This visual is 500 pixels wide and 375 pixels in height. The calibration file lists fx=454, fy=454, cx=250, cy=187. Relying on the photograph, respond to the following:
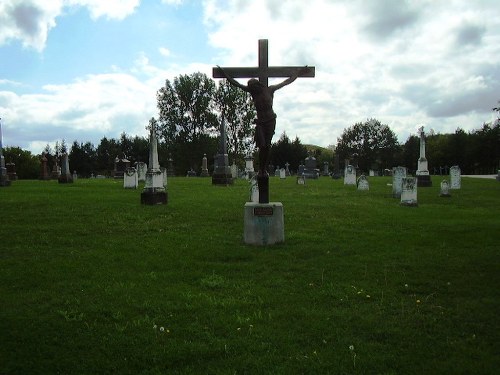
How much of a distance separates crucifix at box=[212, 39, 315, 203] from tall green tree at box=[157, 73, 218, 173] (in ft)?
180

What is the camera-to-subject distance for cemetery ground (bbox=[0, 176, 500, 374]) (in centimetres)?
391

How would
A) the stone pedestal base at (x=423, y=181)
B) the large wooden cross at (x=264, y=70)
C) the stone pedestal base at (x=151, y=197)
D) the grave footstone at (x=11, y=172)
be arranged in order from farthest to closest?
the grave footstone at (x=11, y=172) < the stone pedestal base at (x=423, y=181) < the stone pedestal base at (x=151, y=197) < the large wooden cross at (x=264, y=70)

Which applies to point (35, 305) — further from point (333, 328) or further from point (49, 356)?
point (333, 328)

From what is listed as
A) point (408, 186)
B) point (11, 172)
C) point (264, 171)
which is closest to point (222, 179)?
point (408, 186)

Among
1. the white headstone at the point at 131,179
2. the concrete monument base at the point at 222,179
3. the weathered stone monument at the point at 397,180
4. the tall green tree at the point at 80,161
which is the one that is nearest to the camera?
the weathered stone monument at the point at 397,180

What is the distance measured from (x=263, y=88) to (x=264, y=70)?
1.65 feet

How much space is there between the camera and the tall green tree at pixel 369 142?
99.1 metres

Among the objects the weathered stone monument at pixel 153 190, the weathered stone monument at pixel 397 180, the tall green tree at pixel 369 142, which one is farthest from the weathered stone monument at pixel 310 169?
the tall green tree at pixel 369 142

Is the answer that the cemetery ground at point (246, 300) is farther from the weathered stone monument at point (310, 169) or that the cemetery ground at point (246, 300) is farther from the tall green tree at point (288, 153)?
the tall green tree at point (288, 153)

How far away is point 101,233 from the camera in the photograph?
9.26 metres

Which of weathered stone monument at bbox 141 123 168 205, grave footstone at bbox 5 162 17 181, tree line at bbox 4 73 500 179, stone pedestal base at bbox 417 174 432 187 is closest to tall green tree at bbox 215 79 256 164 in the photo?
tree line at bbox 4 73 500 179

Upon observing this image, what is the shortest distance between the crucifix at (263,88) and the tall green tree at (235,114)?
5603 centimetres

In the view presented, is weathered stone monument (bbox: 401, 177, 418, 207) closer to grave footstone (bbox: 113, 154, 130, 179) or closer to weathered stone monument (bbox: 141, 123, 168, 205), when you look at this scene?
weathered stone monument (bbox: 141, 123, 168, 205)

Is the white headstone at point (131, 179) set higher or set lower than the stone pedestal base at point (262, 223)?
higher
